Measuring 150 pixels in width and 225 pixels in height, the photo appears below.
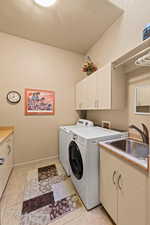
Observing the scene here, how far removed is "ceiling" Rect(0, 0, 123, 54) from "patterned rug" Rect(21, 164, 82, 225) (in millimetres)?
2871

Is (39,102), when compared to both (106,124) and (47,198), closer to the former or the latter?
(106,124)

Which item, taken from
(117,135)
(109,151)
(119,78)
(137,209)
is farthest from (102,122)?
(137,209)

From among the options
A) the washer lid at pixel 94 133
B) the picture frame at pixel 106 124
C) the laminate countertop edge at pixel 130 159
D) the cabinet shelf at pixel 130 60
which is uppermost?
the cabinet shelf at pixel 130 60

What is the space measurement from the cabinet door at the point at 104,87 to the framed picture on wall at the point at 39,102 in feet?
4.01

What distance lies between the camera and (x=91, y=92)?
213cm

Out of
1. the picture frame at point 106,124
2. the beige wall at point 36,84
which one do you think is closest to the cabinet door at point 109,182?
the picture frame at point 106,124

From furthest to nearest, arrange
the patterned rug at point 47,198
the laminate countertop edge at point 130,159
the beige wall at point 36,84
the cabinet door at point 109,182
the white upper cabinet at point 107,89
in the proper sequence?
the beige wall at point 36,84 → the white upper cabinet at point 107,89 → the patterned rug at point 47,198 → the cabinet door at point 109,182 → the laminate countertop edge at point 130,159

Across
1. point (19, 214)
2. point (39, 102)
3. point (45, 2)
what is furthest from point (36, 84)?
point (19, 214)

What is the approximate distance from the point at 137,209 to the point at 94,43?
2.99m

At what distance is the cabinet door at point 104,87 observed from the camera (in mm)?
1641

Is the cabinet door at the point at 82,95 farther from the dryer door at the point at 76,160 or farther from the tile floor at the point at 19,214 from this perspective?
the tile floor at the point at 19,214

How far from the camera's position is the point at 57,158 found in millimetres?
2695

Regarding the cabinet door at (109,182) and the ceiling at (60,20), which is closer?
the cabinet door at (109,182)

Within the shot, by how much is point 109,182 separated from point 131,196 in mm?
289
